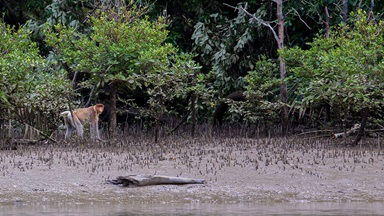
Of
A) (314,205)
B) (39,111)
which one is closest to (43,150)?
(39,111)

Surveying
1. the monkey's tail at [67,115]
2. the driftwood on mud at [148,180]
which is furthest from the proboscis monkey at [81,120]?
the driftwood on mud at [148,180]

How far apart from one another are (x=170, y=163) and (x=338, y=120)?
20.4ft

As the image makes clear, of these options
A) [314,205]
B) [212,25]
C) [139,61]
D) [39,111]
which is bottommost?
[314,205]

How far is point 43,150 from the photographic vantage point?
14898 mm

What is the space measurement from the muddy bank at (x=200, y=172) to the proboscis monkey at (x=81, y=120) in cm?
104

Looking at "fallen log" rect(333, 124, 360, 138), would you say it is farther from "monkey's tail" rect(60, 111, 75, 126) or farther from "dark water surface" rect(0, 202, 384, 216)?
"monkey's tail" rect(60, 111, 75, 126)

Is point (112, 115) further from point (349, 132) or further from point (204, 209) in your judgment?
point (204, 209)

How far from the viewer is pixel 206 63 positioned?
21.5 metres

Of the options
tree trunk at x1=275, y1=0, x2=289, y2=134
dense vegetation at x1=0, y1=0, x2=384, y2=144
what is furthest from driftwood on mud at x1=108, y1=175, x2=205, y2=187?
tree trunk at x1=275, y1=0, x2=289, y2=134

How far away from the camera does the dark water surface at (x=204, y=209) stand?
10.1 meters

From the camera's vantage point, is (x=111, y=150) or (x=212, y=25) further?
(x=212, y=25)

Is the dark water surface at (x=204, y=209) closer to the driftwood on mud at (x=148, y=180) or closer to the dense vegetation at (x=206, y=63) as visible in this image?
the driftwood on mud at (x=148, y=180)

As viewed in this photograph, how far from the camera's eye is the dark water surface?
33.0ft

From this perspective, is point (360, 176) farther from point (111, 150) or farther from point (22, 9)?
point (22, 9)
